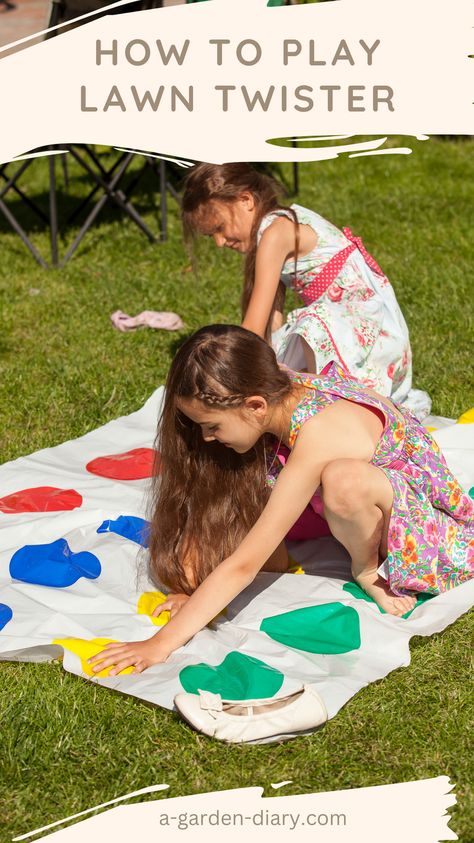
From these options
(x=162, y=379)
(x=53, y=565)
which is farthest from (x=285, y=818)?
(x=162, y=379)

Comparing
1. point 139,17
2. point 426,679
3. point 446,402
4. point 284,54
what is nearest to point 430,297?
point 446,402

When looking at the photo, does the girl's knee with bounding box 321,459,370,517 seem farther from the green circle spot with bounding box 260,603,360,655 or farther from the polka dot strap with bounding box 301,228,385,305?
the polka dot strap with bounding box 301,228,385,305

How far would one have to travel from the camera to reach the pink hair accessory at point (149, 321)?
464 cm

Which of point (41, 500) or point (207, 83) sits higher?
point (207, 83)

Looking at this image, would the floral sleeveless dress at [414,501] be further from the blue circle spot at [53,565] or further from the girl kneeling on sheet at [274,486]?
the blue circle spot at [53,565]

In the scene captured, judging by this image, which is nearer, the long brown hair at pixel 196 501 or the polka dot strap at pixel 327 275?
the long brown hair at pixel 196 501

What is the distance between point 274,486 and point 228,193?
1297 mm

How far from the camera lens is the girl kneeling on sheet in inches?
94.2

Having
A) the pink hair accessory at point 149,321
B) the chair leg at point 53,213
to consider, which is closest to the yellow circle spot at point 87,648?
the pink hair accessory at point 149,321

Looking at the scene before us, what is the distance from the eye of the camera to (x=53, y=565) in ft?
9.23

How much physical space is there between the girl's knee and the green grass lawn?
39 centimetres

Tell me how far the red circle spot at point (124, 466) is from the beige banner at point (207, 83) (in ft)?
6.26

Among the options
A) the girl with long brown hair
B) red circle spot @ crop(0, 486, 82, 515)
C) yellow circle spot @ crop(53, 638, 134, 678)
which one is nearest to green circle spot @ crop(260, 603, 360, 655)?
yellow circle spot @ crop(53, 638, 134, 678)

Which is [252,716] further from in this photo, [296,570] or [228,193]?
[228,193]
